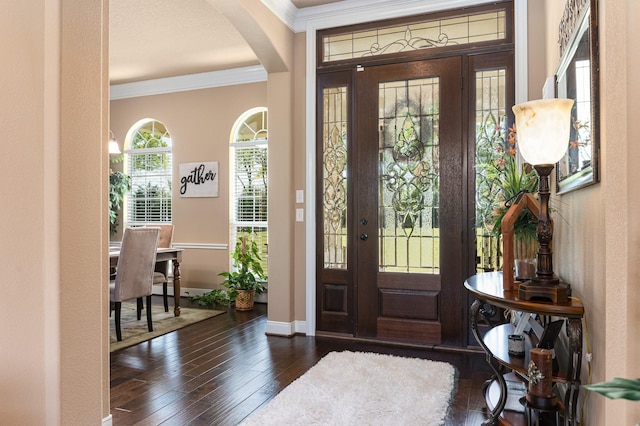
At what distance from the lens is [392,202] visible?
3748mm

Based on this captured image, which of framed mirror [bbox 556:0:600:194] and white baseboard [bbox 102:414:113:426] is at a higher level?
framed mirror [bbox 556:0:600:194]

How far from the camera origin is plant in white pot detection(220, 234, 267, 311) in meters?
5.08

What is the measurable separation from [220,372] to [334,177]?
6.20 feet

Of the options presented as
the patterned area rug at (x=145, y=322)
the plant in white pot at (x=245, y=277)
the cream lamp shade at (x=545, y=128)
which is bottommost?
the patterned area rug at (x=145, y=322)

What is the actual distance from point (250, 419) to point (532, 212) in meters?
1.72

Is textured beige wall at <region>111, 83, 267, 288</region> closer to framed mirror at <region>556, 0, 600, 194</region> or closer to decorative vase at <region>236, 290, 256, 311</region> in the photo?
decorative vase at <region>236, 290, 256, 311</region>

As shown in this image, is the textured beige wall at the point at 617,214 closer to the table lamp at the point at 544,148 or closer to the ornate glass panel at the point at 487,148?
the table lamp at the point at 544,148

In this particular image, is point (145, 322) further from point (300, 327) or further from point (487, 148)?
point (487, 148)

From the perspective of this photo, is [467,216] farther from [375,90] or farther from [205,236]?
[205,236]

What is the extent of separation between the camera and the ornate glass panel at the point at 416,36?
11.5ft

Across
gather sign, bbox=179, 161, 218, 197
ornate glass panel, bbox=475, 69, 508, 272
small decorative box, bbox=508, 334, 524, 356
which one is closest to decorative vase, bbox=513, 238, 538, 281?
small decorative box, bbox=508, 334, 524, 356

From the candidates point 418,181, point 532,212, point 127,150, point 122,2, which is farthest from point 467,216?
point 127,150
